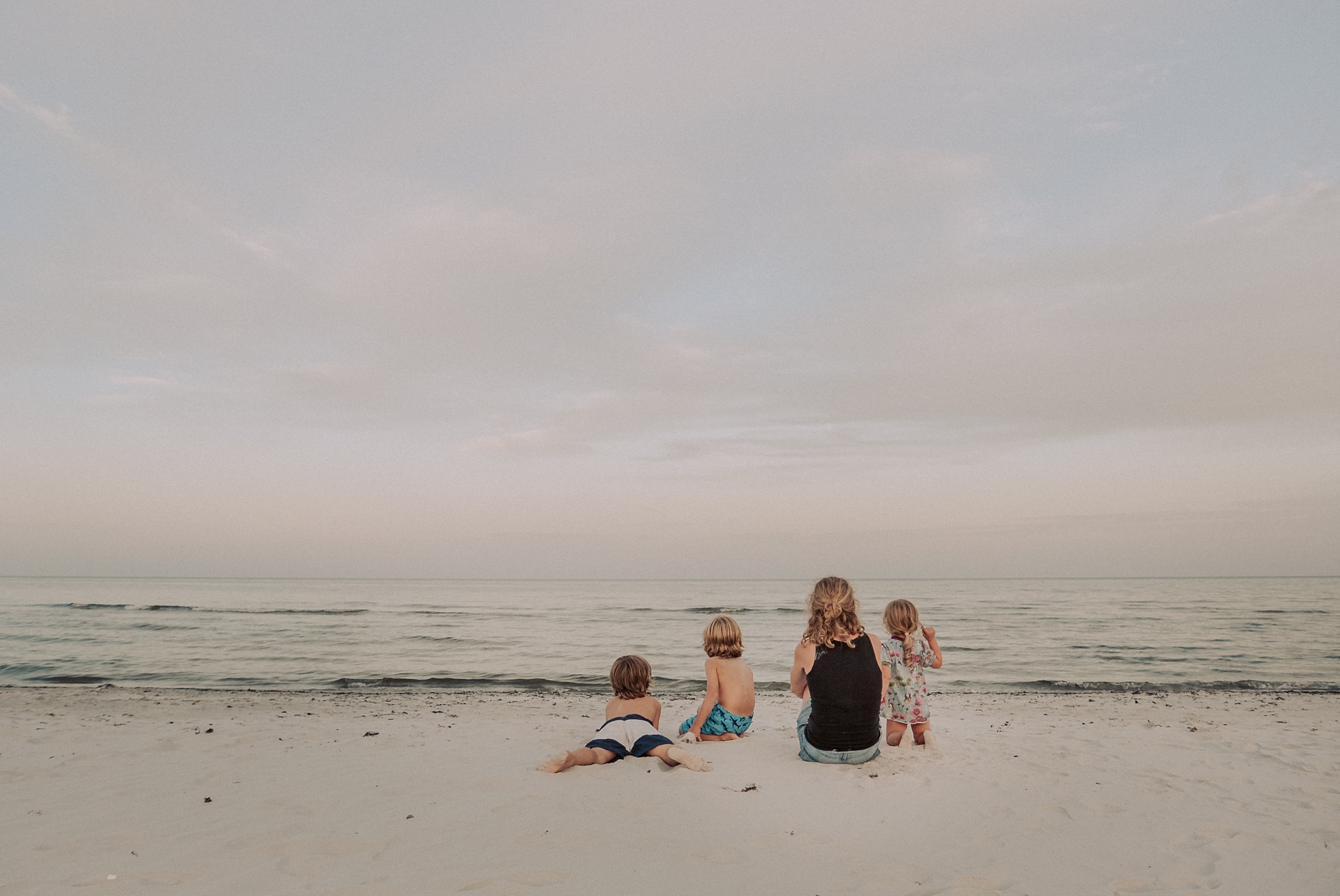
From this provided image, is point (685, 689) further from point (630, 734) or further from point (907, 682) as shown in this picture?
point (630, 734)

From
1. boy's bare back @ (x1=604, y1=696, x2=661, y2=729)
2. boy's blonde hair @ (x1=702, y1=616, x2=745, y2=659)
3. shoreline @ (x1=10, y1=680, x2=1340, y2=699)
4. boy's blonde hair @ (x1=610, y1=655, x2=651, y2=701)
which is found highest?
boy's blonde hair @ (x1=702, y1=616, x2=745, y2=659)

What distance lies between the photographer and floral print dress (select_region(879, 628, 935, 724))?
7199mm

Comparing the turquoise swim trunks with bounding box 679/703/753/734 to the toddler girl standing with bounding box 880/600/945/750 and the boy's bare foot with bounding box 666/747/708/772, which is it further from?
the toddler girl standing with bounding box 880/600/945/750

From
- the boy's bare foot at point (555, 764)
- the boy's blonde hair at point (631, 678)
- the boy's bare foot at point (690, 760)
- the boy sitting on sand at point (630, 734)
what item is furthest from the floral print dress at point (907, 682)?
the boy's bare foot at point (555, 764)

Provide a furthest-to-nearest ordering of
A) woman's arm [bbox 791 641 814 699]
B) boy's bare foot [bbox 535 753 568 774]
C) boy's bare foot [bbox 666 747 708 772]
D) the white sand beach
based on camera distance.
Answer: woman's arm [bbox 791 641 814 699]
boy's bare foot [bbox 535 753 568 774]
boy's bare foot [bbox 666 747 708 772]
the white sand beach

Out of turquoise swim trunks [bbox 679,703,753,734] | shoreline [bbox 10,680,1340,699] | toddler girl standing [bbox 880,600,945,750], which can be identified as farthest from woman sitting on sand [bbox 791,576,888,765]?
shoreline [bbox 10,680,1340,699]

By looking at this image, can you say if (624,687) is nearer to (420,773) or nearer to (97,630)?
(420,773)

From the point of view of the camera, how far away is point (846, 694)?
6.24 meters

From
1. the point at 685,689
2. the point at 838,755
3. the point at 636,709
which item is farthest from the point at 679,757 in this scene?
the point at 685,689

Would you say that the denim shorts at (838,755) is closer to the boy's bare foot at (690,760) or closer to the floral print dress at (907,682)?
the floral print dress at (907,682)

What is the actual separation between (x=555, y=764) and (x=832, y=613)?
9.12ft

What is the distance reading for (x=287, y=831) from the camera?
473cm

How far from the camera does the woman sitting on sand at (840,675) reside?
6.19m

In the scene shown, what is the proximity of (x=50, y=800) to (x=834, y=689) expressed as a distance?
6.49 metres
